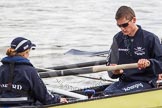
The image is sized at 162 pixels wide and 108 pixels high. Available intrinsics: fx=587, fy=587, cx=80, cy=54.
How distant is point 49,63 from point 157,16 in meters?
14.1

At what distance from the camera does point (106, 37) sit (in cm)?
1964

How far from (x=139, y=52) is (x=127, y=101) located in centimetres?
73

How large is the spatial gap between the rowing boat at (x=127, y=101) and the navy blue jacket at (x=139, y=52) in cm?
35

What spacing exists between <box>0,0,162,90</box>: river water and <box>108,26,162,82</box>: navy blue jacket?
4.24 m

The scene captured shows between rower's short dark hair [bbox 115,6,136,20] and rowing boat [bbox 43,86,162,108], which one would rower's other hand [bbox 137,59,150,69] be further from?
rower's short dark hair [bbox 115,6,136,20]

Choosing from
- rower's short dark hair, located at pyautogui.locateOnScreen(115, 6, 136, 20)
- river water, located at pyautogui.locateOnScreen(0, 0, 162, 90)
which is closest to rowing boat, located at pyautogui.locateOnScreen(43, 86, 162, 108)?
rower's short dark hair, located at pyautogui.locateOnScreen(115, 6, 136, 20)

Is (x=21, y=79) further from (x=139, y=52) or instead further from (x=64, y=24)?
(x=64, y=24)

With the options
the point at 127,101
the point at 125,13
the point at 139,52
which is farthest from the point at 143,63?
the point at 125,13

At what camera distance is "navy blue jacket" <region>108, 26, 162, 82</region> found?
279 inches

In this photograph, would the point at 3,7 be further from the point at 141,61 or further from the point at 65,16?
the point at 141,61

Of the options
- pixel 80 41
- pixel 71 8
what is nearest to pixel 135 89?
pixel 80 41

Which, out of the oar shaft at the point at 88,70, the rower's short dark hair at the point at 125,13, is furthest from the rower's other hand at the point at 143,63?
the rower's short dark hair at the point at 125,13

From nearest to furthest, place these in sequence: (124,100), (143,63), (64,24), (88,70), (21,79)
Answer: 1. (21,79)
2. (124,100)
3. (143,63)
4. (88,70)
5. (64,24)

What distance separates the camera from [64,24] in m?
24.4
